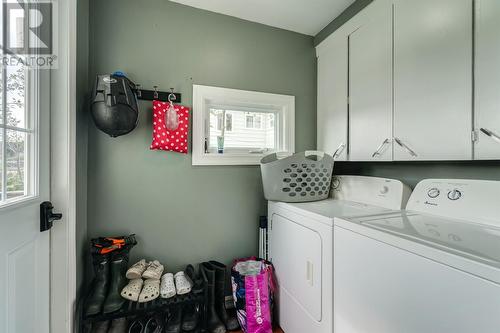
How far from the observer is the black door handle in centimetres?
99

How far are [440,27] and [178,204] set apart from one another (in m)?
1.95

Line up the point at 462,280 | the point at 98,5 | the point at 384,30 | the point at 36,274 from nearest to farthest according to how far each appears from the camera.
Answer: the point at 462,280, the point at 36,274, the point at 384,30, the point at 98,5

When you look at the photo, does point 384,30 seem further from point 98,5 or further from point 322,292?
point 98,5

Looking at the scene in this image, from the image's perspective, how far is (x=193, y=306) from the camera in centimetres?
150

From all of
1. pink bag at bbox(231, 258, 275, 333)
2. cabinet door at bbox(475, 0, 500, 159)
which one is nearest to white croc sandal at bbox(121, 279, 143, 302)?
pink bag at bbox(231, 258, 275, 333)

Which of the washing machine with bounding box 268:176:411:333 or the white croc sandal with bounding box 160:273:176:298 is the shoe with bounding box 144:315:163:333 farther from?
the washing machine with bounding box 268:176:411:333

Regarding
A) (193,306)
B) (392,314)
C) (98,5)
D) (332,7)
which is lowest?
(193,306)

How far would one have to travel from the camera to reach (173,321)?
4.67ft

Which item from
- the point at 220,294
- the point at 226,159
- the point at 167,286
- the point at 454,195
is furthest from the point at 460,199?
the point at 167,286

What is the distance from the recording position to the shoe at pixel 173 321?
1.39 metres

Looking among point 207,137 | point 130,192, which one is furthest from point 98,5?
point 130,192

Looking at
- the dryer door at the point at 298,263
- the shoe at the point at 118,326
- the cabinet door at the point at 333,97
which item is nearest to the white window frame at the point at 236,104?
the cabinet door at the point at 333,97

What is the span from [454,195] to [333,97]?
110 centimetres

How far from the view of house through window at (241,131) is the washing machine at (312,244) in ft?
2.07
